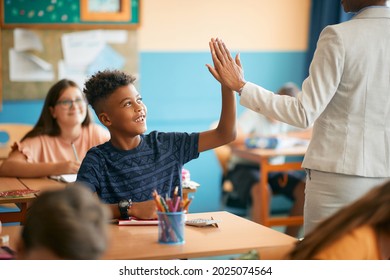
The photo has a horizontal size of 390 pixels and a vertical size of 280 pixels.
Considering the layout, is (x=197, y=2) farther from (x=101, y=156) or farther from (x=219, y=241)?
(x=219, y=241)

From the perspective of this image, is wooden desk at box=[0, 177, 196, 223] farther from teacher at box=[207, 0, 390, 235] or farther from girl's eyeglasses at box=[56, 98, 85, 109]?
teacher at box=[207, 0, 390, 235]

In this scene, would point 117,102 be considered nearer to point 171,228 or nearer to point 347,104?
point 171,228

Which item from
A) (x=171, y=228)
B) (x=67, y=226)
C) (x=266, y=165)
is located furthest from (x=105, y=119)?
(x=266, y=165)

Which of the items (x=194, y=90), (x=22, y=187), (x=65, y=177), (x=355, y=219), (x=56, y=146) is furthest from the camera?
(x=194, y=90)

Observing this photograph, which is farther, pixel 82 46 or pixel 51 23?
pixel 82 46

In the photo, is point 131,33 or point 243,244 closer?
point 243,244

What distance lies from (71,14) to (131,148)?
307cm

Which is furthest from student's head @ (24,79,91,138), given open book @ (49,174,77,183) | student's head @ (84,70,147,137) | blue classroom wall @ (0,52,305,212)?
blue classroom wall @ (0,52,305,212)

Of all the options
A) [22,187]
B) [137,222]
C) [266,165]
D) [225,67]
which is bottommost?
[266,165]

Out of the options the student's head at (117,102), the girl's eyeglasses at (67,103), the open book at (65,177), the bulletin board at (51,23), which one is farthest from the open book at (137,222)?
the bulletin board at (51,23)

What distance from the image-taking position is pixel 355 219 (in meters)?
1.40
